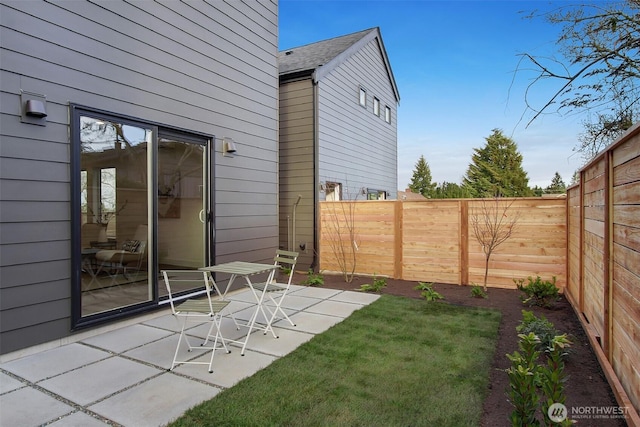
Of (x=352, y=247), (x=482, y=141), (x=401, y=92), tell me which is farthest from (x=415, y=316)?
(x=482, y=141)

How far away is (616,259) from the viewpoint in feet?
8.05

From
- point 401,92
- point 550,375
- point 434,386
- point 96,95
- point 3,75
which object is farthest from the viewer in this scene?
point 401,92

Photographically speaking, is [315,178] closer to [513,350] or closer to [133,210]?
[133,210]

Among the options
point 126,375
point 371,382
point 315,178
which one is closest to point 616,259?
point 371,382

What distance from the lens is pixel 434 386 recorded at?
8.46 ft

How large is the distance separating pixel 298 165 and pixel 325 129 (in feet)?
3.63

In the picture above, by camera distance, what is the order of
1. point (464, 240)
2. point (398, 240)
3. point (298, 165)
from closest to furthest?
point (464, 240), point (398, 240), point (298, 165)

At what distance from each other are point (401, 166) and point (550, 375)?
41.0 meters

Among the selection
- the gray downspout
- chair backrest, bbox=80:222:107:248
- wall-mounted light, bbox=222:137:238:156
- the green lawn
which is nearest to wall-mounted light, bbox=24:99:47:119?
chair backrest, bbox=80:222:107:248

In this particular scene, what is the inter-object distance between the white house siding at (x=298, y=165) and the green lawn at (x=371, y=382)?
4220 mm

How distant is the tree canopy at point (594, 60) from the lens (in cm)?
327

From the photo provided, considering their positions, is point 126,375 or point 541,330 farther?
point 541,330

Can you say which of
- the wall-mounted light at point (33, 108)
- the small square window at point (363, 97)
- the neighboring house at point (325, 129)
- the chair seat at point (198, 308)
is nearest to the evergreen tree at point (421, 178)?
the neighboring house at point (325, 129)

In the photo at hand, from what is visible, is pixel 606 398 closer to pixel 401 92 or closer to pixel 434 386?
pixel 434 386
